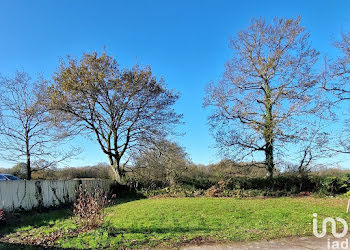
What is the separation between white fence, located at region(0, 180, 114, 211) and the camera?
1004 cm

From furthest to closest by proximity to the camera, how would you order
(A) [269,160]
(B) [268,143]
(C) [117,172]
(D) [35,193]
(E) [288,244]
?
(C) [117,172]
(A) [269,160]
(B) [268,143]
(D) [35,193]
(E) [288,244]

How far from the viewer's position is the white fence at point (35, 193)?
32.9 ft

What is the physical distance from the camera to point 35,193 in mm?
11523

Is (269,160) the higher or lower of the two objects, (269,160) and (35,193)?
the higher

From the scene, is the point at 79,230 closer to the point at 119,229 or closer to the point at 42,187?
the point at 119,229

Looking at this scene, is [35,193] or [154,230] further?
[35,193]

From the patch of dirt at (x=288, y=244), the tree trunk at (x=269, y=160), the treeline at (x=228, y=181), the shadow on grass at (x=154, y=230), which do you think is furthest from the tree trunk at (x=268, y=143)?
the patch of dirt at (x=288, y=244)

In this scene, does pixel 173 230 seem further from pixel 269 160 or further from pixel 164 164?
pixel 269 160

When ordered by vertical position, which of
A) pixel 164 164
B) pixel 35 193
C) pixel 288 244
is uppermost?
pixel 164 164

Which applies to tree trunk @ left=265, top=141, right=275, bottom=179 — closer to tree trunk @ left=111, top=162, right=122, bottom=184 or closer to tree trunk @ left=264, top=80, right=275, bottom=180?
tree trunk @ left=264, top=80, right=275, bottom=180

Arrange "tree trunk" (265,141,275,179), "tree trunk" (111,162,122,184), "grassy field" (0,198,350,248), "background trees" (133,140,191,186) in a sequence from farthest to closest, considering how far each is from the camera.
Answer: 1. "tree trunk" (111,162,122,184)
2. "background trees" (133,140,191,186)
3. "tree trunk" (265,141,275,179)
4. "grassy field" (0,198,350,248)

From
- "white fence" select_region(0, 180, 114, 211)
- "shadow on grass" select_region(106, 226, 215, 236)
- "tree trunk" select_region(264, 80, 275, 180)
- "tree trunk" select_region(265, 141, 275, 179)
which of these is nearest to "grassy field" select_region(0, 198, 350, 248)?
"shadow on grass" select_region(106, 226, 215, 236)

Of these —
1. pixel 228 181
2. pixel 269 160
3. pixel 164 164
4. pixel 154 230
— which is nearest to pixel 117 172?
pixel 164 164

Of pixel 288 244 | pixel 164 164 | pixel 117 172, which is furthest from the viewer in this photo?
pixel 117 172
